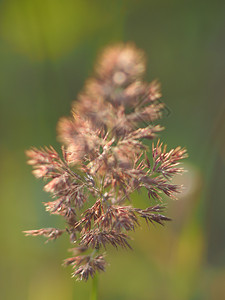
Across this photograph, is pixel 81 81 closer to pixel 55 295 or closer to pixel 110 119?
pixel 55 295

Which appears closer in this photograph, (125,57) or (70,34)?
(125,57)

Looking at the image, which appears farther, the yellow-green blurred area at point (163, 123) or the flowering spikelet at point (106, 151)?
the yellow-green blurred area at point (163, 123)

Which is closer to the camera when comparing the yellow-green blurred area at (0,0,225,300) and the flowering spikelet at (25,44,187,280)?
the flowering spikelet at (25,44,187,280)

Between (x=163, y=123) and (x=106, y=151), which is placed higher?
(x=163, y=123)

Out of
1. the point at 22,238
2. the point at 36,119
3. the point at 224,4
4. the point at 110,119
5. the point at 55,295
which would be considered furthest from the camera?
the point at 224,4

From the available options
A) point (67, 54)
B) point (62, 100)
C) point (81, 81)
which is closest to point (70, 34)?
point (67, 54)

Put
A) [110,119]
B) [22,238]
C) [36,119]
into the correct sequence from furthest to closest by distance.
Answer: [36,119]
[22,238]
[110,119]

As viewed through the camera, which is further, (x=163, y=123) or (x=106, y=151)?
(x=163, y=123)

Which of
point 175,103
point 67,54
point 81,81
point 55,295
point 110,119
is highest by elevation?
point 67,54
